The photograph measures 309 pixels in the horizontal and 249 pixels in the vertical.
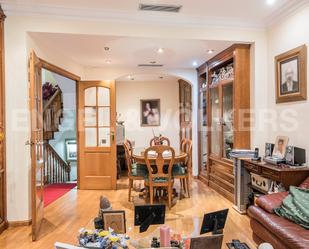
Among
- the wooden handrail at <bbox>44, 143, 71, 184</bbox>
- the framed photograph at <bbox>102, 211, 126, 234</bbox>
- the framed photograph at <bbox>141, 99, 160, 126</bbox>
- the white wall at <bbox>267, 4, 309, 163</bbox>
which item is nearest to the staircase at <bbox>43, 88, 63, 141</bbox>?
the wooden handrail at <bbox>44, 143, 71, 184</bbox>

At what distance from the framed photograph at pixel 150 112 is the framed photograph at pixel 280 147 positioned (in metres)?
4.57

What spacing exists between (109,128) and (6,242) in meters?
2.81

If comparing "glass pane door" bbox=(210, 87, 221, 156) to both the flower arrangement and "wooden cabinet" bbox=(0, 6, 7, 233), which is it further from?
the flower arrangement

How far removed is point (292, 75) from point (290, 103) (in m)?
→ 0.36

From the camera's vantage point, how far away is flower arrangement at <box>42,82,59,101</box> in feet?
20.5

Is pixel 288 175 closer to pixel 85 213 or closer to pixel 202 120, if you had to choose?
pixel 85 213

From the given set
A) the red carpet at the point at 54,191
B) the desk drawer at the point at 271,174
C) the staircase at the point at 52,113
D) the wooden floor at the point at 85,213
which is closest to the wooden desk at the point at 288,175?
the desk drawer at the point at 271,174

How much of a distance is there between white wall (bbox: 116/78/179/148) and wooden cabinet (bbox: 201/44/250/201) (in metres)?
2.47

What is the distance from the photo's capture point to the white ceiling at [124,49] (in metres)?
3.62

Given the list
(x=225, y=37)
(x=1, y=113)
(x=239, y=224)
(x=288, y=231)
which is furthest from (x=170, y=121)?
(x=288, y=231)

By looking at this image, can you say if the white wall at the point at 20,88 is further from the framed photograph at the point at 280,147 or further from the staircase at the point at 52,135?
the staircase at the point at 52,135

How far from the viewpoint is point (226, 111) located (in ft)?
14.8

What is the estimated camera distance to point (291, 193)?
8.13 feet

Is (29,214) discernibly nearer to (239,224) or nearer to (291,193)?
(239,224)
